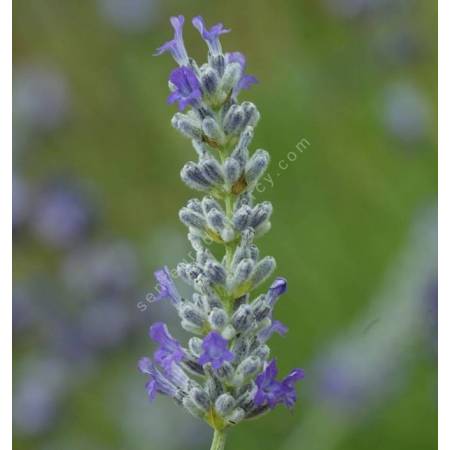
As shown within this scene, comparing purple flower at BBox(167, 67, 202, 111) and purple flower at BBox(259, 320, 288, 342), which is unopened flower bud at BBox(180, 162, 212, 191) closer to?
purple flower at BBox(167, 67, 202, 111)

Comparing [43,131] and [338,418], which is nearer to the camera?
[338,418]

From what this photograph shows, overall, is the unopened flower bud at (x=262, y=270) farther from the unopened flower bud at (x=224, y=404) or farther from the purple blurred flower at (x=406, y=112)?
the purple blurred flower at (x=406, y=112)

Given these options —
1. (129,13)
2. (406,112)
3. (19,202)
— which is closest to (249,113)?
(19,202)

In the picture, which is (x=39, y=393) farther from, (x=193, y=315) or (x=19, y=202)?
(x=193, y=315)

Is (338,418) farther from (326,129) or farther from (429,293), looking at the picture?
(326,129)

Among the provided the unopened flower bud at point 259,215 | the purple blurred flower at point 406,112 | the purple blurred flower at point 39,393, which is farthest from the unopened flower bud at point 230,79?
the purple blurred flower at point 406,112

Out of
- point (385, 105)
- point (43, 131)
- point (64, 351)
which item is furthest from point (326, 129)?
point (64, 351)
